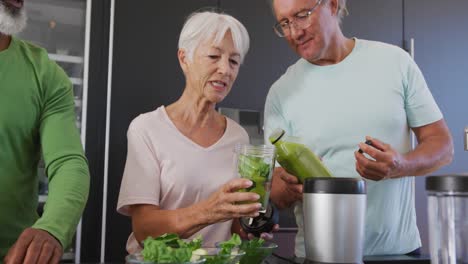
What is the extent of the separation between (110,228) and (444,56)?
2167mm

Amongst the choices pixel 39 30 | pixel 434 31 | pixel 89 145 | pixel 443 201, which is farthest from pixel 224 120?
pixel 434 31

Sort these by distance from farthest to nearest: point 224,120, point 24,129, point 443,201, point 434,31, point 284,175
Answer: point 434,31
point 224,120
point 24,129
point 284,175
point 443,201

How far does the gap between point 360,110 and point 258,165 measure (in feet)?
1.68

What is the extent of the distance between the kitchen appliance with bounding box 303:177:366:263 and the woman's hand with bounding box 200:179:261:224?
4.4 inches

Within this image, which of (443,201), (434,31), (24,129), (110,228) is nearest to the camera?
(443,201)

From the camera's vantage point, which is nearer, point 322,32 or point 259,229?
point 259,229

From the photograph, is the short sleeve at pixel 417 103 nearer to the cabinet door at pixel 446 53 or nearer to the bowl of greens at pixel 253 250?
the bowl of greens at pixel 253 250

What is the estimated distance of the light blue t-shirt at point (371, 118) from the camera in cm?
129

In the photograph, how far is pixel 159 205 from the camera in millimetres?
1276

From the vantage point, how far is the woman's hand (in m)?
0.91

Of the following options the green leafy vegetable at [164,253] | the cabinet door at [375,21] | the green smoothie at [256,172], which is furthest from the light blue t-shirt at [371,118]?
the cabinet door at [375,21]

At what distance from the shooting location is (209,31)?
1.33m

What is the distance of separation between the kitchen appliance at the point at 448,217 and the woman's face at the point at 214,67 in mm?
708

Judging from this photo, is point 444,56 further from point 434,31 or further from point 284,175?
point 284,175
